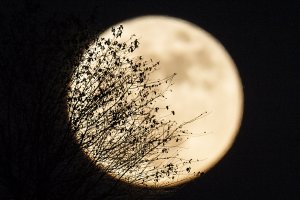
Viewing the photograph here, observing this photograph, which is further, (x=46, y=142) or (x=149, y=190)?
(x=149, y=190)

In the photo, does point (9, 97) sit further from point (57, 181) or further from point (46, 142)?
point (57, 181)

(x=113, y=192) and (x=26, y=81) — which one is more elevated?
(x=26, y=81)

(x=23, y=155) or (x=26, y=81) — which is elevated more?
(x=26, y=81)

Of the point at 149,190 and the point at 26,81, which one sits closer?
the point at 26,81

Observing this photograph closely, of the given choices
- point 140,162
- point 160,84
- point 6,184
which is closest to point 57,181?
point 6,184

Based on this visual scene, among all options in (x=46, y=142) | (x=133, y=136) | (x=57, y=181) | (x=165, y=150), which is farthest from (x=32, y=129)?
(x=165, y=150)

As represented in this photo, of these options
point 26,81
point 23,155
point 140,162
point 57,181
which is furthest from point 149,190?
point 26,81

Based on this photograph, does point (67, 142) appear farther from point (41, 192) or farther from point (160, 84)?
point (160, 84)

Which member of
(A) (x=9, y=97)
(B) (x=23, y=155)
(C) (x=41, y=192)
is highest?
(A) (x=9, y=97)

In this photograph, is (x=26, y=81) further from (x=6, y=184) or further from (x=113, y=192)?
(x=113, y=192)
